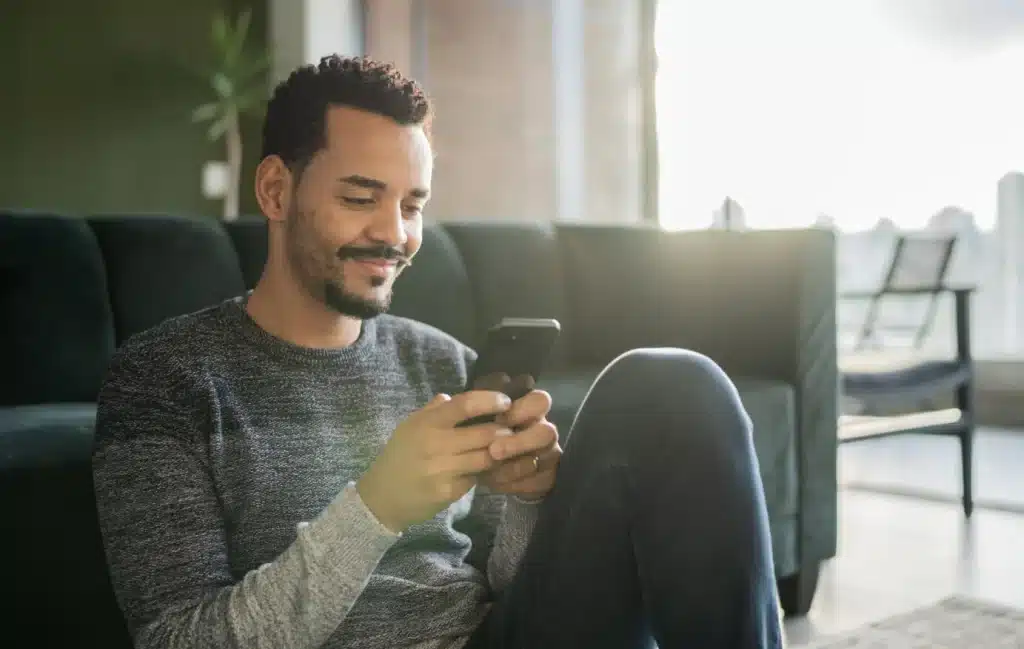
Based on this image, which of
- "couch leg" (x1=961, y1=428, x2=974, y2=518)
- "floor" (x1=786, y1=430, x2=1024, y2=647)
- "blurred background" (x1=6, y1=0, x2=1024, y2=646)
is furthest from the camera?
"blurred background" (x1=6, y1=0, x2=1024, y2=646)

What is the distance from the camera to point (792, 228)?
188cm

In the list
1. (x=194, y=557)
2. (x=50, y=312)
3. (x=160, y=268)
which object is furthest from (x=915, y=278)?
(x=194, y=557)

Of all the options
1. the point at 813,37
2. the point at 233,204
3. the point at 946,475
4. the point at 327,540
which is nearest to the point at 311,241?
the point at 327,540

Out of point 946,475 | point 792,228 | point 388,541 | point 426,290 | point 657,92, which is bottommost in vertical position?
point 946,475

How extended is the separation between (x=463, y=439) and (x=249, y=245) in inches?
44.2

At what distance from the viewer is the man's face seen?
873 millimetres

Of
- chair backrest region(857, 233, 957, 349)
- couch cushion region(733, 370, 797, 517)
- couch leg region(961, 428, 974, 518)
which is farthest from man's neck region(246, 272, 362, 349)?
chair backrest region(857, 233, 957, 349)

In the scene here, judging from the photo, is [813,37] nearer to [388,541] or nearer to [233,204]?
[233,204]

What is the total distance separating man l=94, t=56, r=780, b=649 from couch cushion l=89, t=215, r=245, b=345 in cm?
73

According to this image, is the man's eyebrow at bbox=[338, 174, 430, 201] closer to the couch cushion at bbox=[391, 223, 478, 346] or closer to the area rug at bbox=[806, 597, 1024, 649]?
the couch cushion at bbox=[391, 223, 478, 346]

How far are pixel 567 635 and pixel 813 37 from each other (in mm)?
4258

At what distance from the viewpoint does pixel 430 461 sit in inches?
27.6

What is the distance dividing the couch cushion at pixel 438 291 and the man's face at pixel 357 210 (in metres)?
0.85

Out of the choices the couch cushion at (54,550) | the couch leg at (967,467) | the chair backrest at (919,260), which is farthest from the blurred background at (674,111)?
the couch cushion at (54,550)
